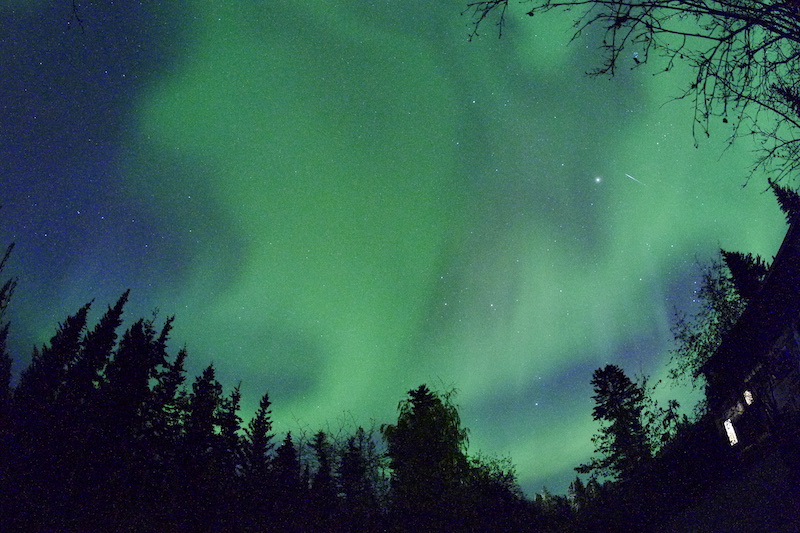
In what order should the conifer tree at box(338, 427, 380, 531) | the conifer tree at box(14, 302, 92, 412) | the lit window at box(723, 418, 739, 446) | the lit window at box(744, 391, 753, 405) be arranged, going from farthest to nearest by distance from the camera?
the conifer tree at box(338, 427, 380, 531) → the conifer tree at box(14, 302, 92, 412) → the lit window at box(723, 418, 739, 446) → the lit window at box(744, 391, 753, 405)

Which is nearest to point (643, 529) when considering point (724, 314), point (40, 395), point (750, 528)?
point (750, 528)

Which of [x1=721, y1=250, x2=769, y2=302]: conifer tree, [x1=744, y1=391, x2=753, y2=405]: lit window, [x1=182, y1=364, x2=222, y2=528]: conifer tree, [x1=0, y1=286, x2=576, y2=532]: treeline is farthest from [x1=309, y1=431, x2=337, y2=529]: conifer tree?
[x1=721, y1=250, x2=769, y2=302]: conifer tree

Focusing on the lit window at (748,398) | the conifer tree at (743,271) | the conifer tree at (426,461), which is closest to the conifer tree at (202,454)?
the conifer tree at (426,461)

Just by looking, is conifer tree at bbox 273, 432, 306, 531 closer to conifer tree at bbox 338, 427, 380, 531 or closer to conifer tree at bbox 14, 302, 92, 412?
conifer tree at bbox 338, 427, 380, 531

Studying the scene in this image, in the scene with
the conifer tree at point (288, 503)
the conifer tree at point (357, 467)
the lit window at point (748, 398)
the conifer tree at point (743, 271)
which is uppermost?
the conifer tree at point (743, 271)

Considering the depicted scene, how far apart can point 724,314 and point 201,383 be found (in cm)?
5518

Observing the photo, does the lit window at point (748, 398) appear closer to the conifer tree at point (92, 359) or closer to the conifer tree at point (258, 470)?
the conifer tree at point (258, 470)

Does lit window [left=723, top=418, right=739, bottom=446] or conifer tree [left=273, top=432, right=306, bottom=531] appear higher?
lit window [left=723, top=418, right=739, bottom=446]

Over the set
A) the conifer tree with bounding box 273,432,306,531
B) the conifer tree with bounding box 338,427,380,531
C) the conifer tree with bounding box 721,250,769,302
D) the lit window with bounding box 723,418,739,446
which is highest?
the conifer tree with bounding box 721,250,769,302

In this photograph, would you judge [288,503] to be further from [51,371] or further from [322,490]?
[51,371]

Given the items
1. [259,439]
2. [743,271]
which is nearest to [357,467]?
[259,439]

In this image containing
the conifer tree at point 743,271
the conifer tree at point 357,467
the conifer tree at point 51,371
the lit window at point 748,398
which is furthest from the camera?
the conifer tree at point 357,467

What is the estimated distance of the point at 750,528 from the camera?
1207 centimetres

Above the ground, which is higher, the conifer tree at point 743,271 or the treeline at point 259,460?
the conifer tree at point 743,271
